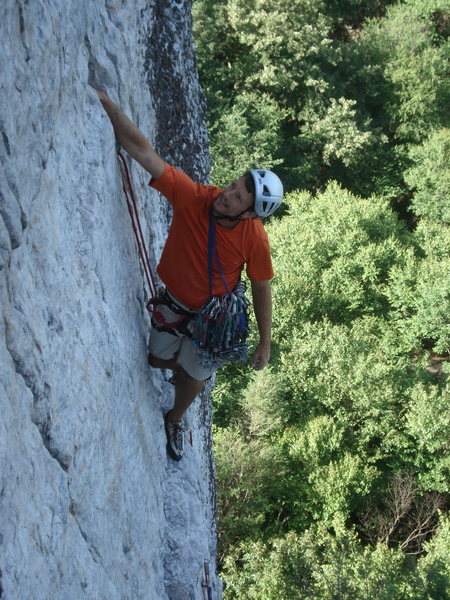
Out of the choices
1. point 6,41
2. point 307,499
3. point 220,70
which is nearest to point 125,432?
point 6,41

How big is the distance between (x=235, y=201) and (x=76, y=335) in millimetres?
1212

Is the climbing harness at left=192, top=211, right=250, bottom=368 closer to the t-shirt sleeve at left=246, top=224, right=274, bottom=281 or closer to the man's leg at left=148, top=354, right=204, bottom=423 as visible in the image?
the t-shirt sleeve at left=246, top=224, right=274, bottom=281

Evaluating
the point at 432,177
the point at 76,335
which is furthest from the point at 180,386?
the point at 432,177

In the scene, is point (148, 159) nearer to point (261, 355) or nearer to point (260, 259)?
point (260, 259)

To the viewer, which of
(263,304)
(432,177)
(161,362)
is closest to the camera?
(263,304)

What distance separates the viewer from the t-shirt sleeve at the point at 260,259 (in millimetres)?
4305

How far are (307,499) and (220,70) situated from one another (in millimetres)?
16667

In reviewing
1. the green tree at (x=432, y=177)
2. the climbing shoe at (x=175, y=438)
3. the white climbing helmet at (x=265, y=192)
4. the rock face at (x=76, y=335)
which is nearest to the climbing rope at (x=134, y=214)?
the rock face at (x=76, y=335)

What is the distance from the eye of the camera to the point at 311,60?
2816cm

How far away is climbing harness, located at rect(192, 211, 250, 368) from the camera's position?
172 inches

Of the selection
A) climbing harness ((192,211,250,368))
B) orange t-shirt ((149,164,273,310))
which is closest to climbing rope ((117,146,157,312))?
orange t-shirt ((149,164,273,310))

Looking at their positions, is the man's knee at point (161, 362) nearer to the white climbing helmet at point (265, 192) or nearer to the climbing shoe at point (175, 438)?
the climbing shoe at point (175, 438)

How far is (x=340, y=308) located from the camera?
77.0 feet

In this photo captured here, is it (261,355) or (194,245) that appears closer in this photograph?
(194,245)
